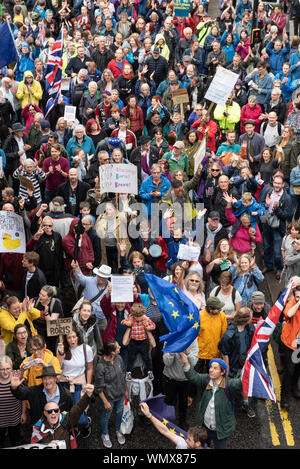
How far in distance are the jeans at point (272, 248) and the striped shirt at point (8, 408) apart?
18.1 feet

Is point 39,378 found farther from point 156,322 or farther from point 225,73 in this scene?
point 225,73

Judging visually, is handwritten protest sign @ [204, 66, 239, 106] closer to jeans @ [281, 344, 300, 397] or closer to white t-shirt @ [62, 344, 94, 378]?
jeans @ [281, 344, 300, 397]

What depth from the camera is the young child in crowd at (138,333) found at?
9.21m

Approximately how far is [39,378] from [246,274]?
330 centimetres

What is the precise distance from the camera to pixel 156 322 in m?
9.57

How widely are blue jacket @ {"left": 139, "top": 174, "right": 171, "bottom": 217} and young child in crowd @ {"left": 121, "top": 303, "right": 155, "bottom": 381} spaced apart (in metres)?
3.17

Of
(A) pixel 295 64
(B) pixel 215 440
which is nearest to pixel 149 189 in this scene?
(B) pixel 215 440

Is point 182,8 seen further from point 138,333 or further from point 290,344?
point 138,333

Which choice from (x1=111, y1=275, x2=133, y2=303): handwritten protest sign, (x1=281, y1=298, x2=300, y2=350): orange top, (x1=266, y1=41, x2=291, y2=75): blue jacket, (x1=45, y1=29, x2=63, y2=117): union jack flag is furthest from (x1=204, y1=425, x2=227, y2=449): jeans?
(x1=266, y1=41, x2=291, y2=75): blue jacket

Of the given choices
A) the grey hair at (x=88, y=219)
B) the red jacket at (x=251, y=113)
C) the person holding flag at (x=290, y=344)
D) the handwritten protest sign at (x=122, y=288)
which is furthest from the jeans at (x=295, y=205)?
the handwritten protest sign at (x=122, y=288)

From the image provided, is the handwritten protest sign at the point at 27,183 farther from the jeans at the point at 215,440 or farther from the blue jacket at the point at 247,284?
the jeans at the point at 215,440

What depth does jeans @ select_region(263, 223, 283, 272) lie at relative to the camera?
40.9ft

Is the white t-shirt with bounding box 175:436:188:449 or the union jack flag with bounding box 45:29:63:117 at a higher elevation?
the union jack flag with bounding box 45:29:63:117

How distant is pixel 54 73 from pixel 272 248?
230 inches
